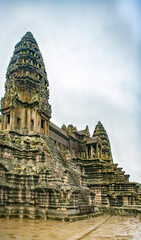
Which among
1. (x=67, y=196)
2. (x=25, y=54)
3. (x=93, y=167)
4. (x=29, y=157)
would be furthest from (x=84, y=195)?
(x=25, y=54)

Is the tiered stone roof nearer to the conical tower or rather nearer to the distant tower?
the distant tower

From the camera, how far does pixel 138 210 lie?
2398 centimetres

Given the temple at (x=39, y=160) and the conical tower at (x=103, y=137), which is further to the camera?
the conical tower at (x=103, y=137)

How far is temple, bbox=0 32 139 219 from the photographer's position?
18.0m

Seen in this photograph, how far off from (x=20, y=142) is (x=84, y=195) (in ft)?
29.0

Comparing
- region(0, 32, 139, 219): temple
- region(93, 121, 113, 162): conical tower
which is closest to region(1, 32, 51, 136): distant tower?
region(0, 32, 139, 219): temple

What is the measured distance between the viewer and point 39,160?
2136 cm

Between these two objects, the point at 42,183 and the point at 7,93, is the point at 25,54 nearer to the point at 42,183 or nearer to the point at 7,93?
the point at 7,93

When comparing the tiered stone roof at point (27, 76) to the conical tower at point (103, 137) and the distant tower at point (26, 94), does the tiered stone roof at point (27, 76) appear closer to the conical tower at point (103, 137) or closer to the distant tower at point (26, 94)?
the distant tower at point (26, 94)

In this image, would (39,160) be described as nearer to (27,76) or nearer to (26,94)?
(26,94)

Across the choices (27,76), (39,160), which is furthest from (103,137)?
(39,160)

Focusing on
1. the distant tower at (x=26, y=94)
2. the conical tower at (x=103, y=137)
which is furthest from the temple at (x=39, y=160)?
the conical tower at (x=103, y=137)

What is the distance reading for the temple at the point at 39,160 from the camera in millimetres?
17969

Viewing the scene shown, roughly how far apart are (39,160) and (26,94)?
399 inches
